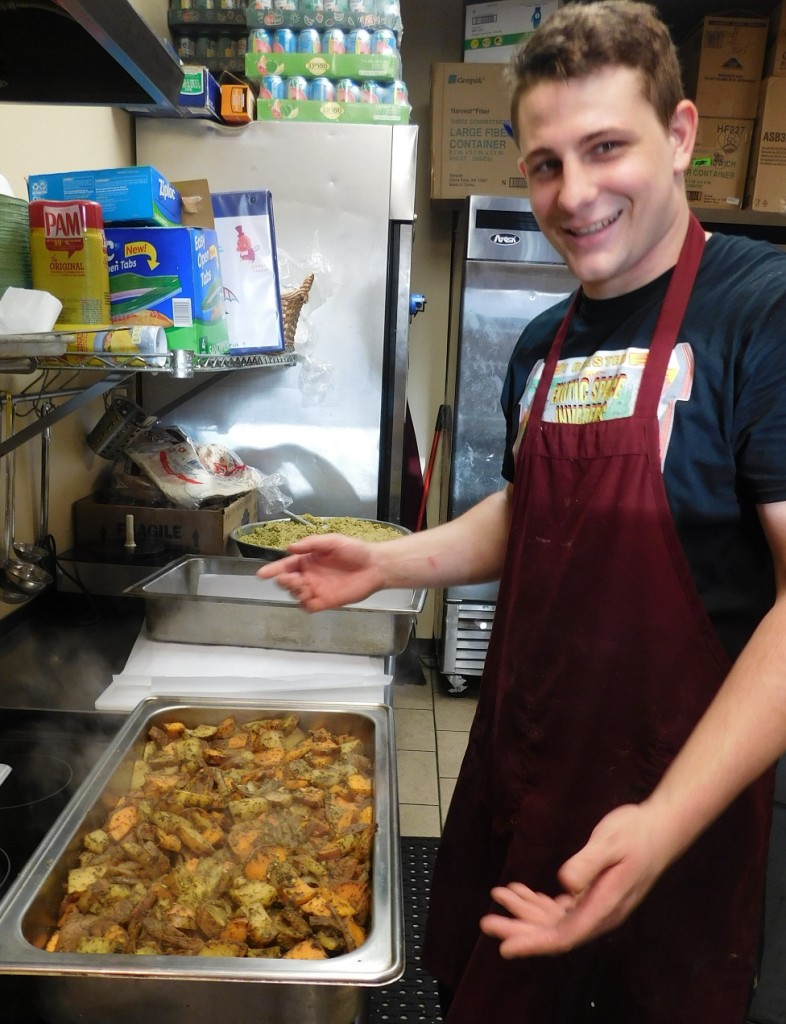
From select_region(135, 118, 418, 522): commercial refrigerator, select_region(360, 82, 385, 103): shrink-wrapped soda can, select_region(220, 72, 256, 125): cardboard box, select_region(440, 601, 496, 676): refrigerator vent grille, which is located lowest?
select_region(440, 601, 496, 676): refrigerator vent grille

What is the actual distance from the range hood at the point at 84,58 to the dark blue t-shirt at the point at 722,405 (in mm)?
622

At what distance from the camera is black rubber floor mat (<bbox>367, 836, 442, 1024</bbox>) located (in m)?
1.31

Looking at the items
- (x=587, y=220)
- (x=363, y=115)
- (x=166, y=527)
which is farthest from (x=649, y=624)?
(x=363, y=115)

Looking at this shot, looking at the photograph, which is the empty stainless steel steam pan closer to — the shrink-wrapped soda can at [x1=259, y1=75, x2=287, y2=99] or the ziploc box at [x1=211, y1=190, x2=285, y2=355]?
the ziploc box at [x1=211, y1=190, x2=285, y2=355]

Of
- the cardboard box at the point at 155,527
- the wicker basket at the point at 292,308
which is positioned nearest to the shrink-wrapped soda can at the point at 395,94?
the wicker basket at the point at 292,308

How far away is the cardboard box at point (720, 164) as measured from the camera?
323 centimetres

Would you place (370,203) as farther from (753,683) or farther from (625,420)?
(753,683)

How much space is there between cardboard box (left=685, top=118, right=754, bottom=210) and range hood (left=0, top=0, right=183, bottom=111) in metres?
2.92

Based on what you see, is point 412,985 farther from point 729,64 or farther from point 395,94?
point 729,64

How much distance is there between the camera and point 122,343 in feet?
3.79

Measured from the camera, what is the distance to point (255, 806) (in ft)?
3.77

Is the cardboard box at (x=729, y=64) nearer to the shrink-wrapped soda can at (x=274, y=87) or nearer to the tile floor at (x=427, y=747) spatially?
the shrink-wrapped soda can at (x=274, y=87)

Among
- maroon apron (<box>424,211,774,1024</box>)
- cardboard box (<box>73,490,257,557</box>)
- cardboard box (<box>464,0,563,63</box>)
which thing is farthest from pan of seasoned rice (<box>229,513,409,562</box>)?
cardboard box (<box>464,0,563,63</box>)

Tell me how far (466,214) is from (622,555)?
258 centimetres
